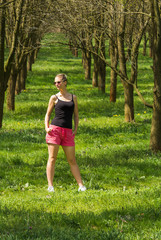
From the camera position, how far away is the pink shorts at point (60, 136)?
671cm

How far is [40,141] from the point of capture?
11.8m

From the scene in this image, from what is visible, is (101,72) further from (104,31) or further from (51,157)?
(51,157)

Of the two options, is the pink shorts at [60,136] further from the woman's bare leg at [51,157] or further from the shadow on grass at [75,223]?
the shadow on grass at [75,223]

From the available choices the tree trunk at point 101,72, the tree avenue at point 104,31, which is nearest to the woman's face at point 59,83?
the tree avenue at point 104,31

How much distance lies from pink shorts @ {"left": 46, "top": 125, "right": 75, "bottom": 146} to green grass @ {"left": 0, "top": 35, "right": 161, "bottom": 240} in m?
0.84

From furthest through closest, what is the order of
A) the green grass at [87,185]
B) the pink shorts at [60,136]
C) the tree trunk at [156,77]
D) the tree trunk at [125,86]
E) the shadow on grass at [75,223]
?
the tree trunk at [125,86] → the tree trunk at [156,77] → the pink shorts at [60,136] → the green grass at [87,185] → the shadow on grass at [75,223]

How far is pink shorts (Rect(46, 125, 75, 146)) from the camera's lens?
6.71 m

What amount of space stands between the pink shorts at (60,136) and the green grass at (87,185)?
2.77 ft

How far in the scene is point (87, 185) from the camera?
736cm

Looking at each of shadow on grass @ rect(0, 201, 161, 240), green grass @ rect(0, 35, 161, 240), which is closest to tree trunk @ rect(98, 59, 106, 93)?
green grass @ rect(0, 35, 161, 240)

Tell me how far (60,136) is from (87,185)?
1.20m

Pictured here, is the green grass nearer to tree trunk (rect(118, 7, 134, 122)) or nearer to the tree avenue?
tree trunk (rect(118, 7, 134, 122))

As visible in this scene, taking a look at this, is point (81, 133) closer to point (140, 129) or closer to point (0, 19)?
point (140, 129)

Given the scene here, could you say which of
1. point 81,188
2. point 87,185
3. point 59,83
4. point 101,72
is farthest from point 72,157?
point 101,72
